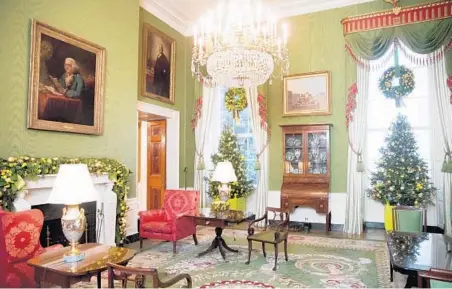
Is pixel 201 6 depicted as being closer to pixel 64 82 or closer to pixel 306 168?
pixel 64 82

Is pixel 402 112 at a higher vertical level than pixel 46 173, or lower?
higher

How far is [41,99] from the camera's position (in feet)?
14.5

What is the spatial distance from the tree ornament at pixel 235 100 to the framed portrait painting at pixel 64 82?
10.6ft

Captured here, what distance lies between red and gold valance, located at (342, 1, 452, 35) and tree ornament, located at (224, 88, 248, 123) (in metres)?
2.60

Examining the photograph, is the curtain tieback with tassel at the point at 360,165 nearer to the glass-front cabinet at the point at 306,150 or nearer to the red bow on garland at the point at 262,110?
the glass-front cabinet at the point at 306,150

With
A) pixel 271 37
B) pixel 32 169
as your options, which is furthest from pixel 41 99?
pixel 271 37

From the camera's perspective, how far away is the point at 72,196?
264 cm

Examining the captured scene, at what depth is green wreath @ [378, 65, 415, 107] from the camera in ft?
21.1

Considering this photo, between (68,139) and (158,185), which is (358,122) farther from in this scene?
(68,139)

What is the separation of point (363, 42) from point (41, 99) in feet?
19.6

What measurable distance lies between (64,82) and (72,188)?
8.95ft

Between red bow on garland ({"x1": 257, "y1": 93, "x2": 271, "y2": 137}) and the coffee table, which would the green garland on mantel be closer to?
the coffee table

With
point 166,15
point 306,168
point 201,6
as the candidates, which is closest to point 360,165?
point 306,168

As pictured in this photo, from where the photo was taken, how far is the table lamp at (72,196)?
2.64 m
